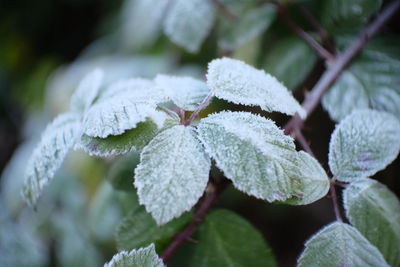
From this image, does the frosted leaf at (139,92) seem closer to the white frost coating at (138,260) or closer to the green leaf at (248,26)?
the white frost coating at (138,260)

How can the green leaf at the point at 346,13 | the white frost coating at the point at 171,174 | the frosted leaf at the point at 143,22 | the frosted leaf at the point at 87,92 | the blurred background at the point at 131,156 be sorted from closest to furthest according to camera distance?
the white frost coating at the point at 171,174
the frosted leaf at the point at 87,92
the green leaf at the point at 346,13
the blurred background at the point at 131,156
the frosted leaf at the point at 143,22

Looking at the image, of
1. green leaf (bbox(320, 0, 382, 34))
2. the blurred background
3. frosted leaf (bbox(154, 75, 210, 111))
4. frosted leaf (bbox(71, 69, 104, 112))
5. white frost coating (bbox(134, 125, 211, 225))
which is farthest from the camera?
the blurred background

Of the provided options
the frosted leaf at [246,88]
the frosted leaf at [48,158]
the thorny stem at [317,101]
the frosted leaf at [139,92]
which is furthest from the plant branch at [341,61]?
the frosted leaf at [48,158]

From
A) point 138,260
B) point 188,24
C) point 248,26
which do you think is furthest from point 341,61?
point 138,260

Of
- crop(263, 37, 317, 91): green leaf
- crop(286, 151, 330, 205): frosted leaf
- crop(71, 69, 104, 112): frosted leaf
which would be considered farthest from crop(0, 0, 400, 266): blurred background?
crop(286, 151, 330, 205): frosted leaf

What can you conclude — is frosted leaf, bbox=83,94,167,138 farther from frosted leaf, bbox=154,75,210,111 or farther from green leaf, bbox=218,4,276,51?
green leaf, bbox=218,4,276,51

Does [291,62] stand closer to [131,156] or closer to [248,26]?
[248,26]

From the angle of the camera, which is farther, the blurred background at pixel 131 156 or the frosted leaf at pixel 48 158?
the blurred background at pixel 131 156

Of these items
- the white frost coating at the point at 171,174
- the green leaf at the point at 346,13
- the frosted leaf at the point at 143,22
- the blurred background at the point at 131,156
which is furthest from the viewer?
the frosted leaf at the point at 143,22
